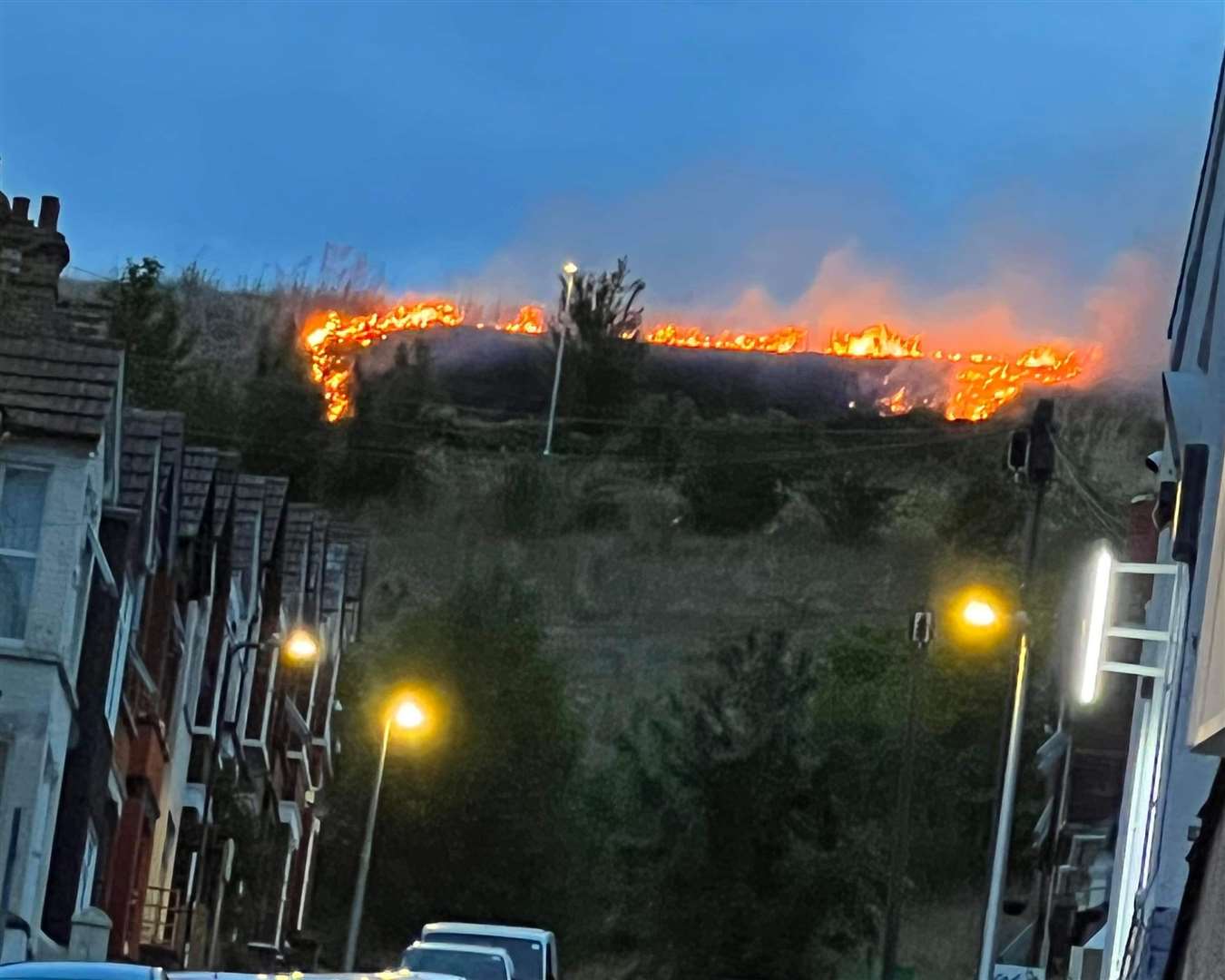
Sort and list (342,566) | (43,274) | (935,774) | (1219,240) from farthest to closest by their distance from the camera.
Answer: (935,774)
(342,566)
(43,274)
(1219,240)

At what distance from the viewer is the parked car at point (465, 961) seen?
110ft

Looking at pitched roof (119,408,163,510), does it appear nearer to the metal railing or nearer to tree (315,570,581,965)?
the metal railing

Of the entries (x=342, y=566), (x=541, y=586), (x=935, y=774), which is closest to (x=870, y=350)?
(x=541, y=586)

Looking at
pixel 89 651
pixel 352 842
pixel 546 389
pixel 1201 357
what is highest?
pixel 546 389

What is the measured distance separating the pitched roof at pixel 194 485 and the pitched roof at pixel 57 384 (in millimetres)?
7029

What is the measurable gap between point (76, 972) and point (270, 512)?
1298 inches

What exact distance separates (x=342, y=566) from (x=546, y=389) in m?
61.3

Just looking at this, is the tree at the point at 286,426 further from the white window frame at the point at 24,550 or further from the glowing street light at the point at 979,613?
the white window frame at the point at 24,550

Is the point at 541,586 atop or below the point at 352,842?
atop

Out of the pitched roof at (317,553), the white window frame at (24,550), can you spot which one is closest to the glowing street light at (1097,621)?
the white window frame at (24,550)

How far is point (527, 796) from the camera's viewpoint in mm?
75875

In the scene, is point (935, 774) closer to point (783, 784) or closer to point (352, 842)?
point (783, 784)

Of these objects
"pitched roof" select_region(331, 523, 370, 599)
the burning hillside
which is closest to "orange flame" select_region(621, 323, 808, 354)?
the burning hillside

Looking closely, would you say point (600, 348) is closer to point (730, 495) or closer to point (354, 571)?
point (730, 495)
